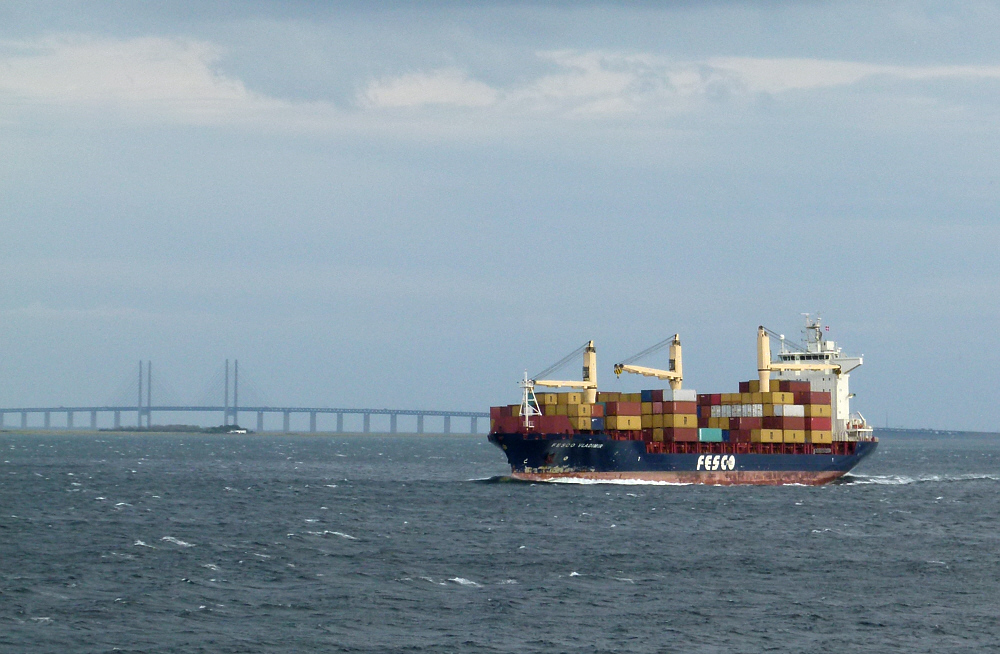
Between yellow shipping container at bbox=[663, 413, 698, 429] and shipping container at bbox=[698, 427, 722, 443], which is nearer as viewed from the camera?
yellow shipping container at bbox=[663, 413, 698, 429]

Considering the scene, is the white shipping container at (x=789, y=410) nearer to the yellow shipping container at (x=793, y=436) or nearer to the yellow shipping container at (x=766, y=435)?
the yellow shipping container at (x=793, y=436)

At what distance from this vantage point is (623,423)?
9775 cm

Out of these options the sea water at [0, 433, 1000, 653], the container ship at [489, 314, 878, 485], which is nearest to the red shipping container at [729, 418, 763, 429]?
the container ship at [489, 314, 878, 485]

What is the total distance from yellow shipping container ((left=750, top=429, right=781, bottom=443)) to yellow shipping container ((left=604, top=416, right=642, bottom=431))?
29.2 feet

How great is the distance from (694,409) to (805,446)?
1009cm

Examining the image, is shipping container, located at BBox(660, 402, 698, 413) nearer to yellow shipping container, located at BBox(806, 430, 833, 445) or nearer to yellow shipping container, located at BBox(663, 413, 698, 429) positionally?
yellow shipping container, located at BBox(663, 413, 698, 429)

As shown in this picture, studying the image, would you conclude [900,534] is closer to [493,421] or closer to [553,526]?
[553,526]

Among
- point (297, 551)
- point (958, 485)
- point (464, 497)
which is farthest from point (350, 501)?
point (958, 485)

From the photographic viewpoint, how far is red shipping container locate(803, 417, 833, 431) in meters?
100

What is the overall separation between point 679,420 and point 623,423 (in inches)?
166

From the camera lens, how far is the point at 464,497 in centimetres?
8419

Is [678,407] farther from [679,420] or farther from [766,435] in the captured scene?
[766,435]

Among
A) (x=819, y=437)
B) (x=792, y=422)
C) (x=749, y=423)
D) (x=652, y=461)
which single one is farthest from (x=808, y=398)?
(x=652, y=461)

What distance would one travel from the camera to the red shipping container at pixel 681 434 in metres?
96.7
